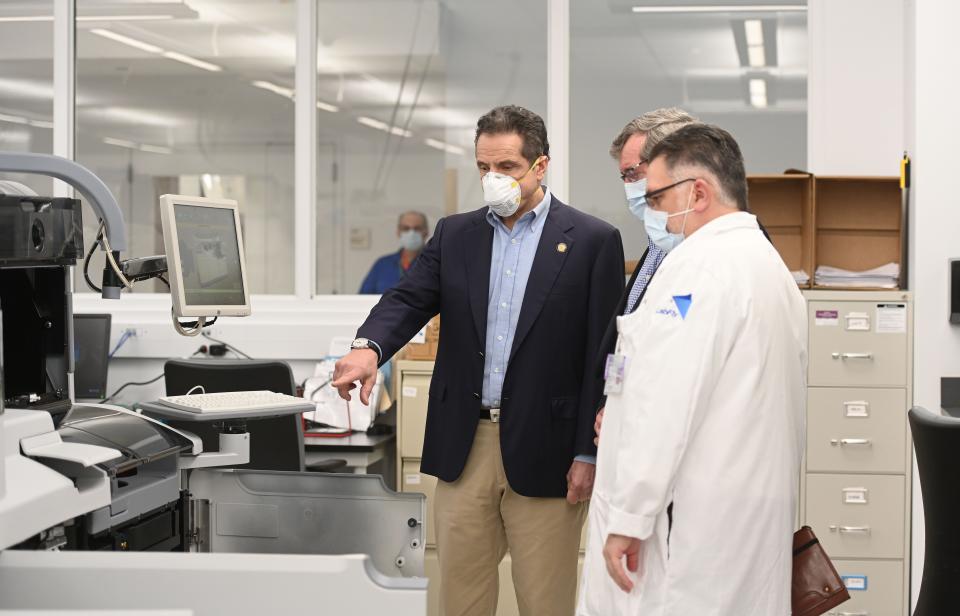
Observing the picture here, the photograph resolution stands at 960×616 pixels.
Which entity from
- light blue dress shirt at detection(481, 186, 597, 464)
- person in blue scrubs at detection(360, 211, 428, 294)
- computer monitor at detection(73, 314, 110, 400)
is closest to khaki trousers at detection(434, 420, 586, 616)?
light blue dress shirt at detection(481, 186, 597, 464)

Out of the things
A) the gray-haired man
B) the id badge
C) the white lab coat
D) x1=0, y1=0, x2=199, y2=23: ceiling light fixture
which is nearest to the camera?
the white lab coat

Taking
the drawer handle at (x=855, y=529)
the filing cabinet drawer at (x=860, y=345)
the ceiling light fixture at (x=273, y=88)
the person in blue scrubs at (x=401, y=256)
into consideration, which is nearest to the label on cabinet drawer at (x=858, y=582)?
the drawer handle at (x=855, y=529)

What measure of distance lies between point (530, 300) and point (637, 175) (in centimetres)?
36

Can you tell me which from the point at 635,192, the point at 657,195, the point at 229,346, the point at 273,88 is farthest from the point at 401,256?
the point at 657,195

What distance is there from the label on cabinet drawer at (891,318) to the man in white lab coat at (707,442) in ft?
6.46

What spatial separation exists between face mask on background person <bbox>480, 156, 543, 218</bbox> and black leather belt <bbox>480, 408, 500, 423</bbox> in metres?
0.44

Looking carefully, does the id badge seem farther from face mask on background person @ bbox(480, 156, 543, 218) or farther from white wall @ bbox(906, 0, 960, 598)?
white wall @ bbox(906, 0, 960, 598)

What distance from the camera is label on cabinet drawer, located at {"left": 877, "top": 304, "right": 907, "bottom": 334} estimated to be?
137 inches

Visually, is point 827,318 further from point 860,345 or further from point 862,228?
point 862,228

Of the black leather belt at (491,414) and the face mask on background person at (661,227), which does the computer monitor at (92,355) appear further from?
the face mask on background person at (661,227)

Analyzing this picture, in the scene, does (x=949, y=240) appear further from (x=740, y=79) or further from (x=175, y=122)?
(x=175, y=122)

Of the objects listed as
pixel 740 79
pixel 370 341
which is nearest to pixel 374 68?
pixel 740 79

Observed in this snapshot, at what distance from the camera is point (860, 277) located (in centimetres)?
361

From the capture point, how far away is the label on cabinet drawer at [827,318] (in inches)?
137
